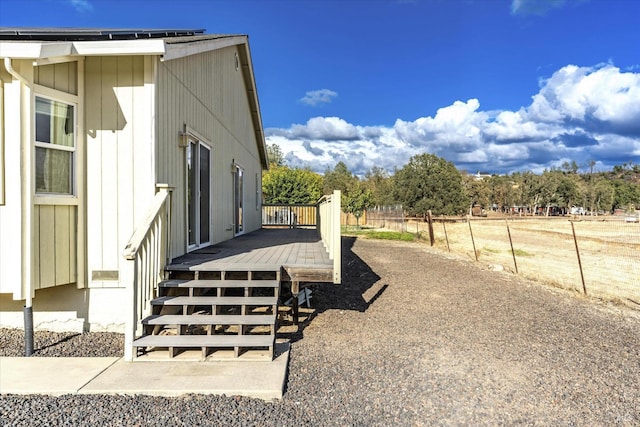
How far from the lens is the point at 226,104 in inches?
355

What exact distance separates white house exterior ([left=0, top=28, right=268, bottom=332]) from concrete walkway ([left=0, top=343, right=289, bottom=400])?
0.84m

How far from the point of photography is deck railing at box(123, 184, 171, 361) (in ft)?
12.4

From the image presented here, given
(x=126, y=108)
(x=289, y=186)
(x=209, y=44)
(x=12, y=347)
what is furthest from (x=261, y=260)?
(x=289, y=186)

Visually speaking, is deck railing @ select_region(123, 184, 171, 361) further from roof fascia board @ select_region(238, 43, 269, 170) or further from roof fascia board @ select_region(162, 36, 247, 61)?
roof fascia board @ select_region(238, 43, 269, 170)

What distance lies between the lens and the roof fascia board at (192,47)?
473cm

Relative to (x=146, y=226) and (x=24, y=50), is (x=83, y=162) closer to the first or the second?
(x=24, y=50)

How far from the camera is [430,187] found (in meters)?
34.1

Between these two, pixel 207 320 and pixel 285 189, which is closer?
pixel 207 320

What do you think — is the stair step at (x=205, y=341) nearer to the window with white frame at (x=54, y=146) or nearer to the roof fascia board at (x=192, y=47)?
the window with white frame at (x=54, y=146)

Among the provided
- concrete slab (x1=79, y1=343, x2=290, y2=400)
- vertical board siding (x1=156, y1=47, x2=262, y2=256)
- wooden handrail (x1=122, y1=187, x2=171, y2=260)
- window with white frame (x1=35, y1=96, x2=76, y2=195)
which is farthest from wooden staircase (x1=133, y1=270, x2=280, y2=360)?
window with white frame (x1=35, y1=96, x2=76, y2=195)

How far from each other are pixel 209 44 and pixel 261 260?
13.3 feet

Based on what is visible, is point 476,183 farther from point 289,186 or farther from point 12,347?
point 12,347

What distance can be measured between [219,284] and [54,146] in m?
2.49

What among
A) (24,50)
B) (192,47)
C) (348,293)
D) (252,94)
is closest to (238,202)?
(252,94)
